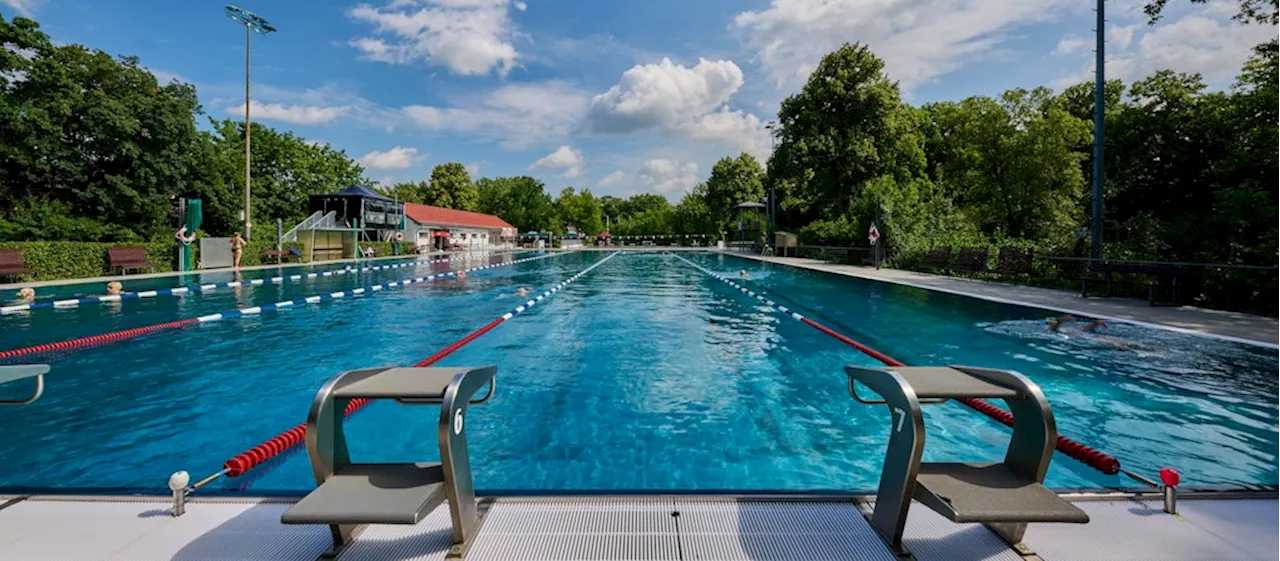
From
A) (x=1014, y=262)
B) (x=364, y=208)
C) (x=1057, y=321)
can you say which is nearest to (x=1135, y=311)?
(x=1057, y=321)

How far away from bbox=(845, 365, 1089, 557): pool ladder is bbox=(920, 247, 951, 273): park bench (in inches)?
719

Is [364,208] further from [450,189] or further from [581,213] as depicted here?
[581,213]

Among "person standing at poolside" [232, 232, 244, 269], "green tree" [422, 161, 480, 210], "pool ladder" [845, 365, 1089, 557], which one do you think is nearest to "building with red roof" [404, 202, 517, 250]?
"green tree" [422, 161, 480, 210]

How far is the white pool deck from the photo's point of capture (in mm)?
2328

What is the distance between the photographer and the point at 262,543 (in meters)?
2.43

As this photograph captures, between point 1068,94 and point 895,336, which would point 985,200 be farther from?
point 895,336

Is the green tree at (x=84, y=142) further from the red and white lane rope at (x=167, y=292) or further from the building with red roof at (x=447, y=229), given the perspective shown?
the building with red roof at (x=447, y=229)

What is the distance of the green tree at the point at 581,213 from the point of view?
Result: 79062 millimetres

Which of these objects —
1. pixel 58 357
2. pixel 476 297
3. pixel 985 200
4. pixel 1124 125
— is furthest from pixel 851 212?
pixel 58 357

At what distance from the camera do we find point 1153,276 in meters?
11.9

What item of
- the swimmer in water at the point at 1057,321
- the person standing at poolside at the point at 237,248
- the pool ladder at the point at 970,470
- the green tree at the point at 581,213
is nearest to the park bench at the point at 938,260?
the swimmer in water at the point at 1057,321

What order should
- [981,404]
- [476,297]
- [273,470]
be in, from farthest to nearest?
[476,297]
[981,404]
[273,470]

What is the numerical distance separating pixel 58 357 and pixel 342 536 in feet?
27.5

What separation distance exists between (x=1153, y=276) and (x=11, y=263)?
27.6 m
